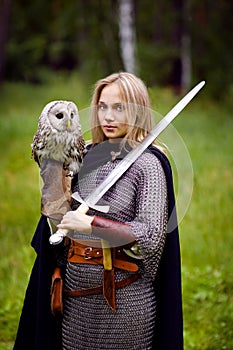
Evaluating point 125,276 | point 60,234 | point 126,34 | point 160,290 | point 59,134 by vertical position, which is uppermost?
point 126,34

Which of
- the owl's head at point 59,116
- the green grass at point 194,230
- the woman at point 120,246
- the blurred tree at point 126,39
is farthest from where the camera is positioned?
the blurred tree at point 126,39

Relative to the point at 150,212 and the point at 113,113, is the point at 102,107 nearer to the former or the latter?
the point at 113,113

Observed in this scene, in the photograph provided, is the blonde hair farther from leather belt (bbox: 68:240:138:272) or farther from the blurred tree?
the blurred tree

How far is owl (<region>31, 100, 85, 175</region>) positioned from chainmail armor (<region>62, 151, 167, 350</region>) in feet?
0.83

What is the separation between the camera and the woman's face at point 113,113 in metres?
2.44

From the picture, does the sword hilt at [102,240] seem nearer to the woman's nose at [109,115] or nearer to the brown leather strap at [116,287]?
the brown leather strap at [116,287]

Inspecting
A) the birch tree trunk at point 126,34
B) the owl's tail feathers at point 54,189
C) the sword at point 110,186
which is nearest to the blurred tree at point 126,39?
the birch tree trunk at point 126,34

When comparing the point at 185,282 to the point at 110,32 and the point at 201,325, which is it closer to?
the point at 201,325

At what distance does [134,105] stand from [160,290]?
0.82 meters

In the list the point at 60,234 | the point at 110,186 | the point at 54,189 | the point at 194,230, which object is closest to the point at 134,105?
the point at 110,186

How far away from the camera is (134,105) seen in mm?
2436

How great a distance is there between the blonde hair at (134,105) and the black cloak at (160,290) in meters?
0.09

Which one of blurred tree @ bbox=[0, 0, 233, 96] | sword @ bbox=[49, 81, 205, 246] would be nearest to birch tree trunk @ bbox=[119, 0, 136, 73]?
blurred tree @ bbox=[0, 0, 233, 96]

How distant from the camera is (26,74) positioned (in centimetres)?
2016
